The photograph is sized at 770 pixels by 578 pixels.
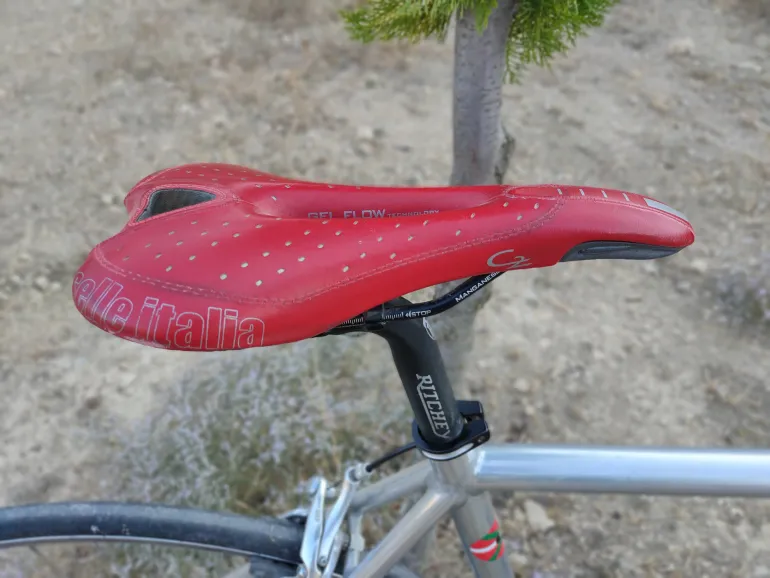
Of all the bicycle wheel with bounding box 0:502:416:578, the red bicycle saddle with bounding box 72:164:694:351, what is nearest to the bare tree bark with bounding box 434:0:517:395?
the red bicycle saddle with bounding box 72:164:694:351

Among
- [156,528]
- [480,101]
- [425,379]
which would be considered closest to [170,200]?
[425,379]

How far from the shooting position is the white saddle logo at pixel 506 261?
26.5 inches

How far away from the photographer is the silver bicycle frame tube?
2.58ft

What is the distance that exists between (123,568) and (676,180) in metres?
2.16

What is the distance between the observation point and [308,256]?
2.13 feet

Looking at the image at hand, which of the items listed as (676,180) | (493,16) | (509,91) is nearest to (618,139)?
(676,180)

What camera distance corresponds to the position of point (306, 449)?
164 centimetres

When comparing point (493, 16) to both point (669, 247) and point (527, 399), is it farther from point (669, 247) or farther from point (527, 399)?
point (527, 399)

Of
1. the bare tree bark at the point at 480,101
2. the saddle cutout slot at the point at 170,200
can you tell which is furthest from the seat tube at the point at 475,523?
the bare tree bark at the point at 480,101

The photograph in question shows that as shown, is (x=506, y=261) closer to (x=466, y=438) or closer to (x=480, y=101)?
(x=466, y=438)

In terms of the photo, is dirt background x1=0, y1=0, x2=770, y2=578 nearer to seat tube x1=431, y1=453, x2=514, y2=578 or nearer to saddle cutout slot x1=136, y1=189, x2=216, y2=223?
seat tube x1=431, y1=453, x2=514, y2=578

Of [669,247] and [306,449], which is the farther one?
[306,449]

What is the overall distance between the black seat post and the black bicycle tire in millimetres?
303

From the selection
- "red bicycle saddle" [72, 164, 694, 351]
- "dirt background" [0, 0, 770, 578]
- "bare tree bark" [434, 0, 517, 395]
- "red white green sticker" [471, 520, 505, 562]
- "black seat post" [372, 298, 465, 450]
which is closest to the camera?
"red bicycle saddle" [72, 164, 694, 351]
